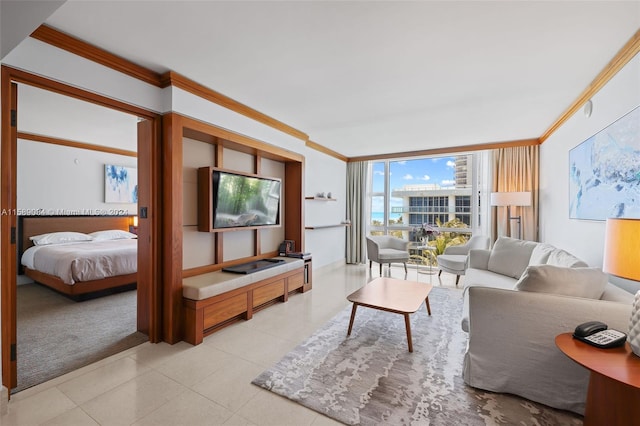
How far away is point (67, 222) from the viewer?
194 inches

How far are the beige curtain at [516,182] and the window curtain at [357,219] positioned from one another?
2.52 m

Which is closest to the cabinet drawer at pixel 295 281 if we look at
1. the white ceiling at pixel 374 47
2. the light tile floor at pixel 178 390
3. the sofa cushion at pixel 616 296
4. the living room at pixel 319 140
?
the living room at pixel 319 140

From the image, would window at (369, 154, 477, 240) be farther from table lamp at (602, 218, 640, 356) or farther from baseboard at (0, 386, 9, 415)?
baseboard at (0, 386, 9, 415)

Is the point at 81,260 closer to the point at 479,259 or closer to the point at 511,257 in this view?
the point at 479,259

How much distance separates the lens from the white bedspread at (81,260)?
11.6 feet

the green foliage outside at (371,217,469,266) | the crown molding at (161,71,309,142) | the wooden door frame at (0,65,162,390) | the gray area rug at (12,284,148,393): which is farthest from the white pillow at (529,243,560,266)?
the gray area rug at (12,284,148,393)

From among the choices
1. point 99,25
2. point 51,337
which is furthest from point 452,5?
point 51,337

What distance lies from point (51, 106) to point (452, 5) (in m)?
4.34

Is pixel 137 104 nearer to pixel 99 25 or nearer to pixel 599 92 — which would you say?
pixel 99 25

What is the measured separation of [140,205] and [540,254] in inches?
168

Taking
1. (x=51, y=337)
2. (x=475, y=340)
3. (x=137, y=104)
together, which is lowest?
(x=51, y=337)

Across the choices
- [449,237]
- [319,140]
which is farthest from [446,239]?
[319,140]

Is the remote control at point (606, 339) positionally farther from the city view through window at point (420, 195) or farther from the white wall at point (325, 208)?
the white wall at point (325, 208)

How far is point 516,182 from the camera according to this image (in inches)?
187
